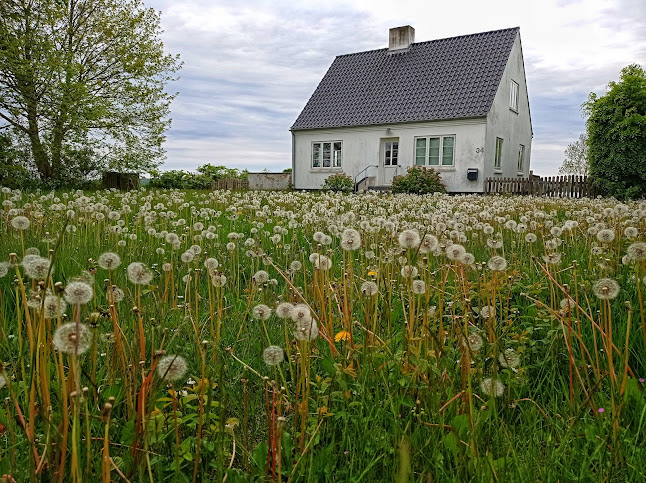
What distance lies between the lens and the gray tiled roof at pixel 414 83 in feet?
75.5

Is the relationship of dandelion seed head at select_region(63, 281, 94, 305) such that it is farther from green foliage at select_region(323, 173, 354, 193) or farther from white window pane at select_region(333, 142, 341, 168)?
white window pane at select_region(333, 142, 341, 168)

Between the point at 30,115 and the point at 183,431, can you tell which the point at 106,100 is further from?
the point at 183,431

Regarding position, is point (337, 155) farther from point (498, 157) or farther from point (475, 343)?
point (475, 343)

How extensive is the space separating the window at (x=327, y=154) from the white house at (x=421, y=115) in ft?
0.17

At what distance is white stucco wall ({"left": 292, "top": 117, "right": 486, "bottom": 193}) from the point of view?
73.9 ft

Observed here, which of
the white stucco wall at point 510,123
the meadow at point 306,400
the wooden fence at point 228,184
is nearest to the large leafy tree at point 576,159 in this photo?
the white stucco wall at point 510,123

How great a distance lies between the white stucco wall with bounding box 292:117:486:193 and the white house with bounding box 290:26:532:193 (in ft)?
0.15

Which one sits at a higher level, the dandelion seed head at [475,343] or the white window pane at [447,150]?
the white window pane at [447,150]

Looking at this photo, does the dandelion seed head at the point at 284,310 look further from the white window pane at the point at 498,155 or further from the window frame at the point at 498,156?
the white window pane at the point at 498,155

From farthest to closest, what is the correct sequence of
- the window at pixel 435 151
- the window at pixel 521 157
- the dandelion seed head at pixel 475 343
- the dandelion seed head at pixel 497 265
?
the window at pixel 521 157 < the window at pixel 435 151 < the dandelion seed head at pixel 497 265 < the dandelion seed head at pixel 475 343

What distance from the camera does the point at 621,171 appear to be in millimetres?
18281

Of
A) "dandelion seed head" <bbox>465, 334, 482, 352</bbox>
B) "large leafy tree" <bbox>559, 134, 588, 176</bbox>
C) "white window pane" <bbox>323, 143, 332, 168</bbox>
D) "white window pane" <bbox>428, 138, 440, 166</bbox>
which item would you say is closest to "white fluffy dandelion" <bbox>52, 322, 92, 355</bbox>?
"dandelion seed head" <bbox>465, 334, 482, 352</bbox>

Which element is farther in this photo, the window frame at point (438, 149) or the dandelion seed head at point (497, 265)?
the window frame at point (438, 149)

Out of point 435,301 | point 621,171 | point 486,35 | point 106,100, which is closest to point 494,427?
point 435,301
